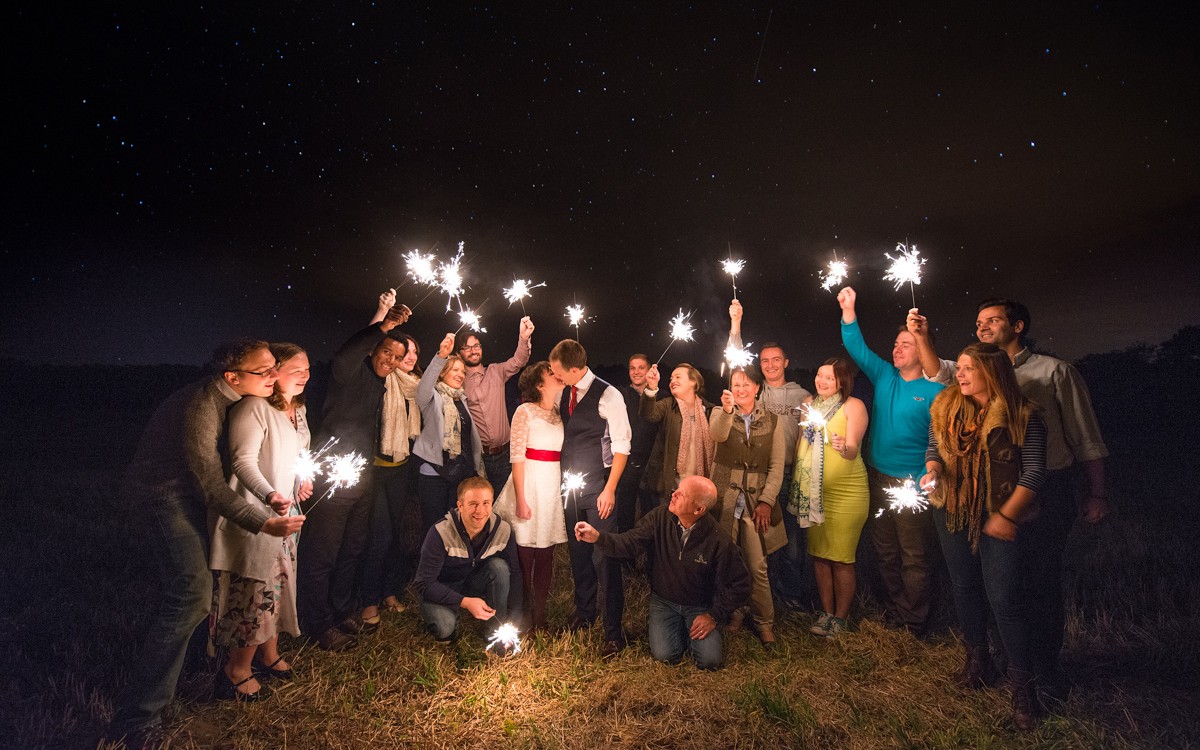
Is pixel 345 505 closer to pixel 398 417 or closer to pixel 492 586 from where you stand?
pixel 398 417

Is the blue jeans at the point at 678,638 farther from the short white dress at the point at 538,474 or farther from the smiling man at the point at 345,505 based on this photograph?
the smiling man at the point at 345,505

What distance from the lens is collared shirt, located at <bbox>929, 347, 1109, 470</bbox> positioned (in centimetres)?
377

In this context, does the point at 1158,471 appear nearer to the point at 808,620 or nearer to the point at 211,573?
the point at 808,620

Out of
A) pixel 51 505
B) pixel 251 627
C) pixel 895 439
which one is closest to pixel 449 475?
pixel 251 627

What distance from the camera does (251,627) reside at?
12.3 feet

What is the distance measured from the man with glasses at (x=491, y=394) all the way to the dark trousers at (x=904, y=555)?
3.72 m

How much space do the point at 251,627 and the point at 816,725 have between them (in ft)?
12.6

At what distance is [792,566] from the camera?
5750 millimetres

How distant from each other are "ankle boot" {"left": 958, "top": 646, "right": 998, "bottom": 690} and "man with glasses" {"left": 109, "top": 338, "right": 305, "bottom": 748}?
4.83 m

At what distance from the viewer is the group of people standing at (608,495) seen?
3641 millimetres

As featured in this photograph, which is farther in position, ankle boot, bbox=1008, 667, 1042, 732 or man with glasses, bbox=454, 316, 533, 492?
man with glasses, bbox=454, 316, 533, 492

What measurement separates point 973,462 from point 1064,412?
27.9 inches

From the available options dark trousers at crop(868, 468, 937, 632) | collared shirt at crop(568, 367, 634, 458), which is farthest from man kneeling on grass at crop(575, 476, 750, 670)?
dark trousers at crop(868, 468, 937, 632)

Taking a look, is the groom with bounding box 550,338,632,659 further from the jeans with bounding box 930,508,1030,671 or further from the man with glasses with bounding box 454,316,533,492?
the jeans with bounding box 930,508,1030,671
